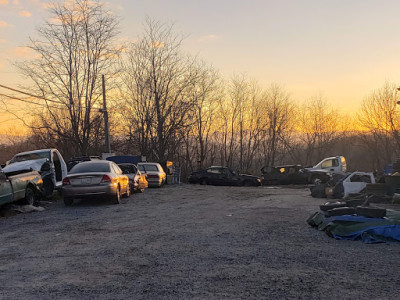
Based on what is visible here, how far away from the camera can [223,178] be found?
99.1 ft

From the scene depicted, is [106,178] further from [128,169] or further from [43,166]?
[128,169]

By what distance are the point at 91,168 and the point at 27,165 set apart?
3.22 meters

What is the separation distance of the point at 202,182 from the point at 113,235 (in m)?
23.0

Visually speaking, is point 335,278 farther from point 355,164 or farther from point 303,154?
point 355,164

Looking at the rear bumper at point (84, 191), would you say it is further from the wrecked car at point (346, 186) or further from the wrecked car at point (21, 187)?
the wrecked car at point (346, 186)

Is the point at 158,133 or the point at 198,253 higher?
the point at 158,133

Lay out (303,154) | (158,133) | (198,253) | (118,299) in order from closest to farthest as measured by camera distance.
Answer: (118,299) < (198,253) < (158,133) < (303,154)

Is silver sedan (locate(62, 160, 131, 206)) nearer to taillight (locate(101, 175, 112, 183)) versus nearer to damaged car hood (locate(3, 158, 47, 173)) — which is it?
taillight (locate(101, 175, 112, 183))

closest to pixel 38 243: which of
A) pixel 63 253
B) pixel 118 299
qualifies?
pixel 63 253

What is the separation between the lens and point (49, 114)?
34250 millimetres

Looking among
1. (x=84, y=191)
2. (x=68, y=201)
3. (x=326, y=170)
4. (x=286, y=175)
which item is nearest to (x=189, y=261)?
(x=84, y=191)

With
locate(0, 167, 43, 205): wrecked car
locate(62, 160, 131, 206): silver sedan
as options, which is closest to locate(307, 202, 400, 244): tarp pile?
locate(62, 160, 131, 206): silver sedan

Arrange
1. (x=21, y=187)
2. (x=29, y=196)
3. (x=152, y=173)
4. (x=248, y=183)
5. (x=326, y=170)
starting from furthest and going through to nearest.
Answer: (x=248, y=183) → (x=326, y=170) → (x=152, y=173) → (x=29, y=196) → (x=21, y=187)

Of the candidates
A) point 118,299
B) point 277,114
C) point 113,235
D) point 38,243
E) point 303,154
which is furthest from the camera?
point 303,154
